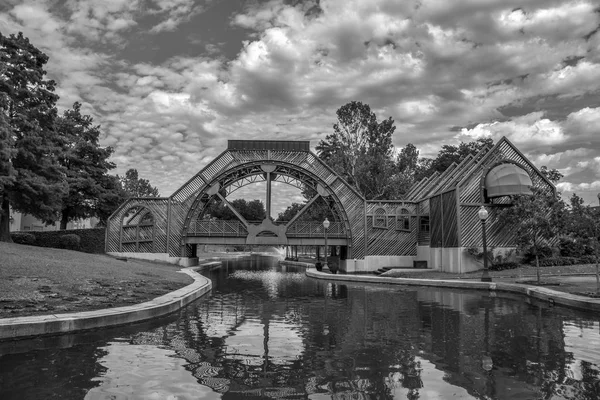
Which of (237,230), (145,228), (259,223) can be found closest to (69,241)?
(145,228)

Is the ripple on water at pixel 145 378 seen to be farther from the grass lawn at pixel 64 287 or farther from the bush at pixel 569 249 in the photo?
the bush at pixel 569 249

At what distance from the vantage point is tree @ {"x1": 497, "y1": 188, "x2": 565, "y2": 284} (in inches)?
992

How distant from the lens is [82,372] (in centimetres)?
726

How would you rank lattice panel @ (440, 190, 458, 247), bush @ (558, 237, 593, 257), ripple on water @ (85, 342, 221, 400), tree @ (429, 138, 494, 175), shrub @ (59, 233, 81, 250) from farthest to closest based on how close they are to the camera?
1. tree @ (429, 138, 494, 175)
2. shrub @ (59, 233, 81, 250)
3. lattice panel @ (440, 190, 458, 247)
4. bush @ (558, 237, 593, 257)
5. ripple on water @ (85, 342, 221, 400)

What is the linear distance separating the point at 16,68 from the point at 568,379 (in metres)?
34.8

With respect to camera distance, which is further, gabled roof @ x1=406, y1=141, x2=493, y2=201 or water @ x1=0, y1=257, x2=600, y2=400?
gabled roof @ x1=406, y1=141, x2=493, y2=201

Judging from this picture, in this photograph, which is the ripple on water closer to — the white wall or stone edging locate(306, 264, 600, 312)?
stone edging locate(306, 264, 600, 312)

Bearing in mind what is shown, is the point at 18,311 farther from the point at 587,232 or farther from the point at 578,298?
the point at 587,232

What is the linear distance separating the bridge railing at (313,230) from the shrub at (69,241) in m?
18.6

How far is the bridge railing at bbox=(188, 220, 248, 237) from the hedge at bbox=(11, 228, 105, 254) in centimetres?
859

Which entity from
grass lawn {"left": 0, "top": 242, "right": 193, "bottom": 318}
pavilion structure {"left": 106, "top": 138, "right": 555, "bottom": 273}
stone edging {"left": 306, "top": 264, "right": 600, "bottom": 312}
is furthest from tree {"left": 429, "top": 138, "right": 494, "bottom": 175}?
grass lawn {"left": 0, "top": 242, "right": 193, "bottom": 318}

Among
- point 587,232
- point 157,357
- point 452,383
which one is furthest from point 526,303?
point 157,357

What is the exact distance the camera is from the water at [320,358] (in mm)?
6469

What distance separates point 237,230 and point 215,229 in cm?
214
